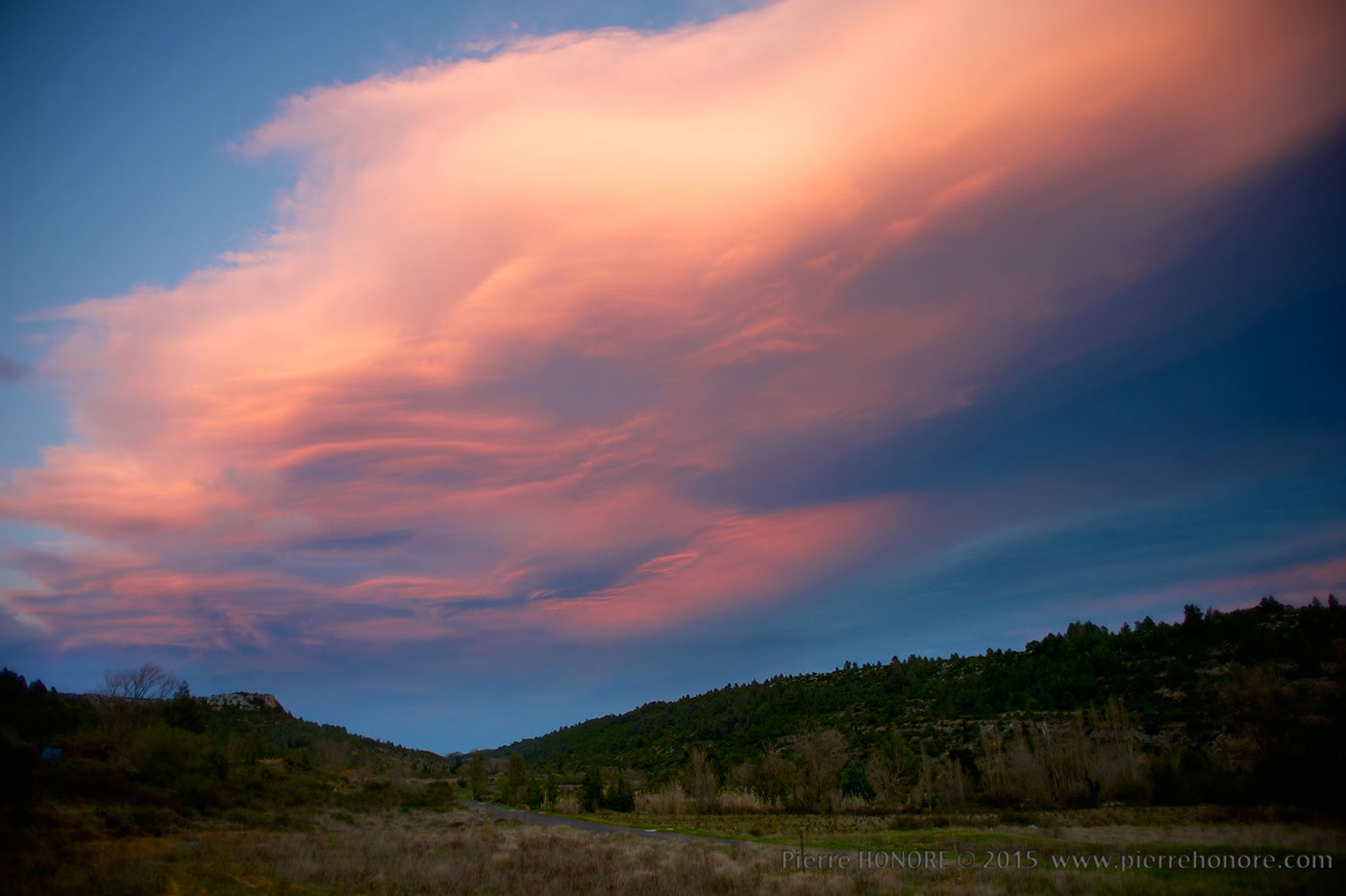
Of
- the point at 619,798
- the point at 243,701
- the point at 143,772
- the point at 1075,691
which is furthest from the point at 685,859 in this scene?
the point at 243,701

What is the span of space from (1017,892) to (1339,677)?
25.8 meters

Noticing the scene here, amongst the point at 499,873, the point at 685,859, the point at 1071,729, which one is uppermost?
the point at 499,873

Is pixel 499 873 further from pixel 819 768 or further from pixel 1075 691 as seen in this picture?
pixel 1075 691

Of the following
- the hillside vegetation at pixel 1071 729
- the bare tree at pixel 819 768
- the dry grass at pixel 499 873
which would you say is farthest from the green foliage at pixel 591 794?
the dry grass at pixel 499 873

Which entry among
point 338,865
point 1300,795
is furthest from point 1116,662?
point 338,865

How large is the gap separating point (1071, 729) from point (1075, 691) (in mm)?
17707

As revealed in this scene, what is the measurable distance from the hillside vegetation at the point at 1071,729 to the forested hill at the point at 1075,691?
206 mm

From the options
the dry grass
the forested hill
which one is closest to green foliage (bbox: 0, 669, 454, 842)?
the dry grass

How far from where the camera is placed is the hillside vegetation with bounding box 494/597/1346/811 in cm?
3400

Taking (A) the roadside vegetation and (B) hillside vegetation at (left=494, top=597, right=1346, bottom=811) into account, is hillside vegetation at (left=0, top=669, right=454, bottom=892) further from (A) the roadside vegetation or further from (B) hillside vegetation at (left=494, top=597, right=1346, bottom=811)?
(B) hillside vegetation at (left=494, top=597, right=1346, bottom=811)

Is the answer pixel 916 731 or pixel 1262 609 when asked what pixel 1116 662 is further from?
pixel 916 731

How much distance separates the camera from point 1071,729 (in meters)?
49.2

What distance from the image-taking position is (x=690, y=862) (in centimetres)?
2130

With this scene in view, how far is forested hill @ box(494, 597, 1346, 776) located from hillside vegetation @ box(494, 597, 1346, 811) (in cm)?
21
